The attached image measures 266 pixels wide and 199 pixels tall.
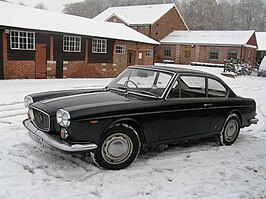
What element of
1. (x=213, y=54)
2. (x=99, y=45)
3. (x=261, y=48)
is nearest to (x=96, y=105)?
(x=99, y=45)

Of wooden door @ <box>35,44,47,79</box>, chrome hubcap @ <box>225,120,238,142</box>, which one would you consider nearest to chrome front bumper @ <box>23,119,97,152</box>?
chrome hubcap @ <box>225,120,238,142</box>

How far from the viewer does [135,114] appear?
4555 millimetres

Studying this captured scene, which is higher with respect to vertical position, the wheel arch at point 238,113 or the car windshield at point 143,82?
the car windshield at point 143,82

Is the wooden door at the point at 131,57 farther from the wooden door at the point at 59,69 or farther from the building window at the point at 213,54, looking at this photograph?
the building window at the point at 213,54

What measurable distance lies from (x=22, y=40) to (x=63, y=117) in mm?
13008

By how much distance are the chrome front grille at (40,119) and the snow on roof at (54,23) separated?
11147 mm

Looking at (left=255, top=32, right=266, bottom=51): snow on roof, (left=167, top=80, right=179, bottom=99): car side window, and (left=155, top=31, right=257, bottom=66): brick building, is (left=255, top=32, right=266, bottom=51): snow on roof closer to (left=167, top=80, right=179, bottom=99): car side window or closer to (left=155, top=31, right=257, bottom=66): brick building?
(left=155, top=31, right=257, bottom=66): brick building

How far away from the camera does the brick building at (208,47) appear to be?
3369cm

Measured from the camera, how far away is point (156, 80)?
5312 mm

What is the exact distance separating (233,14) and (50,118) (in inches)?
3377

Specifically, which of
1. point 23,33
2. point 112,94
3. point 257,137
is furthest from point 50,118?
point 23,33

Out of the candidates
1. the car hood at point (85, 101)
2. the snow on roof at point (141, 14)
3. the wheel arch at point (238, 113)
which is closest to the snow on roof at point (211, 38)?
the snow on roof at point (141, 14)

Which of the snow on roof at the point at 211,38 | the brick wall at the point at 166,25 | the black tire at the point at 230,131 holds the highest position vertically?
the brick wall at the point at 166,25

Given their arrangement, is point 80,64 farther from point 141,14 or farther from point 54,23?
point 141,14
